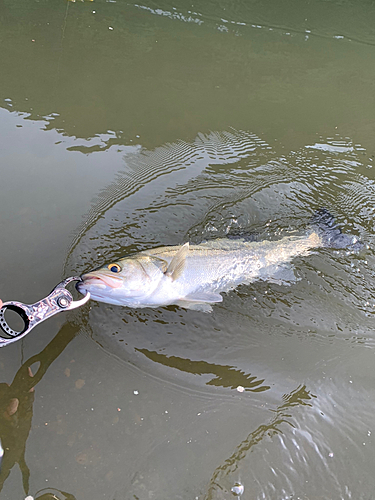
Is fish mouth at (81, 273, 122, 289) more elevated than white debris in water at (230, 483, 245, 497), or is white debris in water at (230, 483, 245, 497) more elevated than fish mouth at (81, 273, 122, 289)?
fish mouth at (81, 273, 122, 289)

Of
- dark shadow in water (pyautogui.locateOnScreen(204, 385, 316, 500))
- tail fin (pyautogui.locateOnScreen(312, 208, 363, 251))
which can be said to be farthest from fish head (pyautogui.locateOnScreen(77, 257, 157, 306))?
tail fin (pyautogui.locateOnScreen(312, 208, 363, 251))

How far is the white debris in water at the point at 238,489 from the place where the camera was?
3.01 m

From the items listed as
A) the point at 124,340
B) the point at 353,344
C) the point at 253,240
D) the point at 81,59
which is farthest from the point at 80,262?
the point at 81,59

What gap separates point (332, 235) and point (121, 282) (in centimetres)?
279

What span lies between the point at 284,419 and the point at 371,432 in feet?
2.76

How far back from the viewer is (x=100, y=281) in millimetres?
3365

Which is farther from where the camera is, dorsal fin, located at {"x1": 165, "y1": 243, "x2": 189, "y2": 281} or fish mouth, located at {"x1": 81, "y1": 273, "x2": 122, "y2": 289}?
dorsal fin, located at {"x1": 165, "y1": 243, "x2": 189, "y2": 281}

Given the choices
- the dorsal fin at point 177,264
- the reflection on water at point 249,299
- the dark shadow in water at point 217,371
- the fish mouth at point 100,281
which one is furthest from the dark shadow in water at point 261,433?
the fish mouth at point 100,281

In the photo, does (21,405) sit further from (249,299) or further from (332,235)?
(332,235)

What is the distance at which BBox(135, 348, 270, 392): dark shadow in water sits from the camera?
11.9 ft

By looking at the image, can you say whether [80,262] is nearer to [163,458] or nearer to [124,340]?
[124,340]

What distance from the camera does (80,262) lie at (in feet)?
13.7

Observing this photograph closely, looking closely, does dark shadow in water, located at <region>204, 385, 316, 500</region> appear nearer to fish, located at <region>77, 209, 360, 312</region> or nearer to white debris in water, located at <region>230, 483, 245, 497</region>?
white debris in water, located at <region>230, 483, 245, 497</region>

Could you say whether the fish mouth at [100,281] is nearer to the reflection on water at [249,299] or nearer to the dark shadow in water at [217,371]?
the reflection on water at [249,299]
